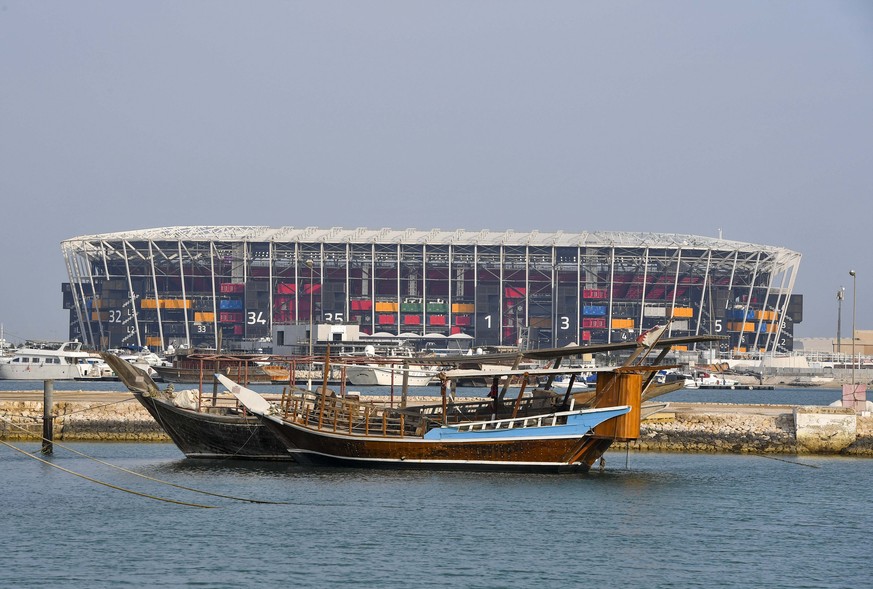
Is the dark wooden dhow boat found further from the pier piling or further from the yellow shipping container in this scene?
the yellow shipping container

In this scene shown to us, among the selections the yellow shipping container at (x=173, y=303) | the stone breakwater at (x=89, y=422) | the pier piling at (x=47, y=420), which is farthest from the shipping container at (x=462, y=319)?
the pier piling at (x=47, y=420)

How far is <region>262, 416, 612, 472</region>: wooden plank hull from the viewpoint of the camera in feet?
115

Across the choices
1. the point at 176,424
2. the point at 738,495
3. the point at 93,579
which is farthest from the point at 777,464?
the point at 93,579

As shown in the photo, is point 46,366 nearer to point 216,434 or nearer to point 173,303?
point 173,303

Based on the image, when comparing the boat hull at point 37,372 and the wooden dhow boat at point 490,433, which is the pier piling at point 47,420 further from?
the boat hull at point 37,372

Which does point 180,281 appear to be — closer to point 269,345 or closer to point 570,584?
point 269,345

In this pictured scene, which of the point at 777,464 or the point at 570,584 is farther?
the point at 777,464

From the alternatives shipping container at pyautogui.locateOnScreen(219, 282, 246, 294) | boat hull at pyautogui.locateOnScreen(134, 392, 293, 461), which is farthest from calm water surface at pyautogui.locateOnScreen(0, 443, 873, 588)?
shipping container at pyautogui.locateOnScreen(219, 282, 246, 294)

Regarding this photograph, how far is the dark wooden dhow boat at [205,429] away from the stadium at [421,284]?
129m

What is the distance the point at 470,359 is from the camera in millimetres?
35281

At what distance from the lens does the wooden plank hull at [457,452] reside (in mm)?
35094

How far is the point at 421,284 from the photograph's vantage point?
184 m

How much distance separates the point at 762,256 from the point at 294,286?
217 ft

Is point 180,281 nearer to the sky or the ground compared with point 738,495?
nearer to the sky
